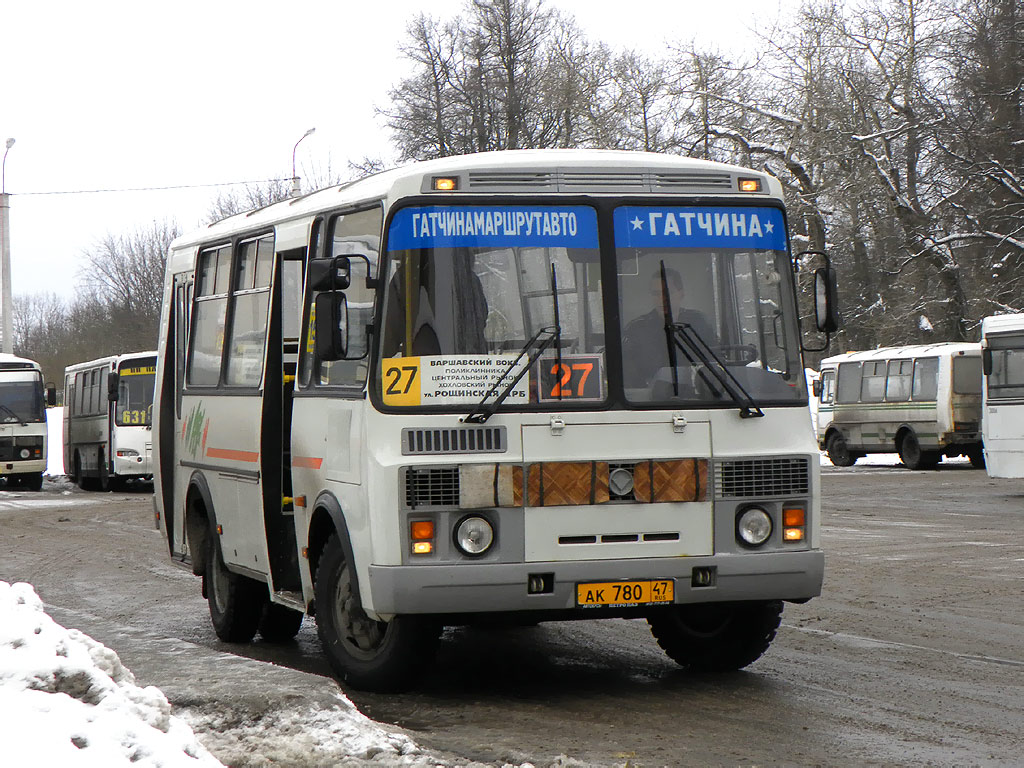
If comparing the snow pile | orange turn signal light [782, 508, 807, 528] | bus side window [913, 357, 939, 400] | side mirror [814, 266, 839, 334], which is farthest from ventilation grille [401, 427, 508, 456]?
bus side window [913, 357, 939, 400]

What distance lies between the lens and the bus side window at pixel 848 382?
39594 millimetres

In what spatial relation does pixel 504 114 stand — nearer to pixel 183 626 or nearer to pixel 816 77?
pixel 816 77

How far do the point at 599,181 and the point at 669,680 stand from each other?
285 cm

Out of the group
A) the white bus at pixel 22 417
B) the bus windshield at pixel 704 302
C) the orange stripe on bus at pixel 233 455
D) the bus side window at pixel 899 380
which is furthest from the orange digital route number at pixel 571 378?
the white bus at pixel 22 417

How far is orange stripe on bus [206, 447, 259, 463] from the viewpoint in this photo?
9773mm

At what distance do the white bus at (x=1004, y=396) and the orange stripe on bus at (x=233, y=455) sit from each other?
17.8 meters

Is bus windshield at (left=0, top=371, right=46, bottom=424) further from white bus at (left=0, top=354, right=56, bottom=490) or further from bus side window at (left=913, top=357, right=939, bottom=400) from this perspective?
bus side window at (left=913, top=357, right=939, bottom=400)

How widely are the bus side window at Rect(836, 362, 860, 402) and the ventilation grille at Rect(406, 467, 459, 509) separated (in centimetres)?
3280

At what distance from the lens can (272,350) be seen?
9656 mm

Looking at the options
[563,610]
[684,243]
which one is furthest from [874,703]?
[684,243]

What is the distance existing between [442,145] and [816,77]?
480 inches

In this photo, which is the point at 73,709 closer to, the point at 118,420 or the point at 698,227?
the point at 698,227

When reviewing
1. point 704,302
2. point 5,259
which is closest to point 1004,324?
point 704,302

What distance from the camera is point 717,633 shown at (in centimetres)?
904
